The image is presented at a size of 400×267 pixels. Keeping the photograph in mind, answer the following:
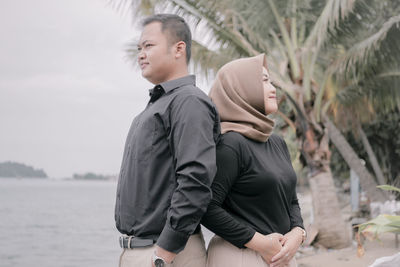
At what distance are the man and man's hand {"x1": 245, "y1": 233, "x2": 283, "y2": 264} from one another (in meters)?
0.21

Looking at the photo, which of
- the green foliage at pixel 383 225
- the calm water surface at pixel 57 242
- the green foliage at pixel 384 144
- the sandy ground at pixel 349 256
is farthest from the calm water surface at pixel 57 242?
the green foliage at pixel 383 225

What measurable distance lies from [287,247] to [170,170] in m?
0.60

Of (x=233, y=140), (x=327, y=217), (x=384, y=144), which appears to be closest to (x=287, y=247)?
(x=233, y=140)

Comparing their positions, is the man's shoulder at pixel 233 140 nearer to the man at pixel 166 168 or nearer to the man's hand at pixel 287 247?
the man at pixel 166 168

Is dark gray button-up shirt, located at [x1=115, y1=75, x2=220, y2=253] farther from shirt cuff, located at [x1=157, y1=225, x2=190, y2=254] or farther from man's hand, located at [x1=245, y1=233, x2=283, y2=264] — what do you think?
man's hand, located at [x1=245, y1=233, x2=283, y2=264]

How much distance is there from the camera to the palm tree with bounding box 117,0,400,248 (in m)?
7.90

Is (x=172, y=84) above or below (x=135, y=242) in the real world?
above

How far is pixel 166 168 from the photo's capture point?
183 centimetres

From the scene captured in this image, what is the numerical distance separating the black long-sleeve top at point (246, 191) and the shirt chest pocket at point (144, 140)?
284mm

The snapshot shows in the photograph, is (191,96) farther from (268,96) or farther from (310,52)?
(310,52)

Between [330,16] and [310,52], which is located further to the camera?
[310,52]

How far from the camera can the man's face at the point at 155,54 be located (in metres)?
1.99

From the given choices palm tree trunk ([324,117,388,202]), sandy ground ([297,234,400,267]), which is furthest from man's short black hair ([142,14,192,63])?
palm tree trunk ([324,117,388,202])

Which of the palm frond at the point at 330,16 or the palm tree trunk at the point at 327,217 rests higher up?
the palm frond at the point at 330,16
